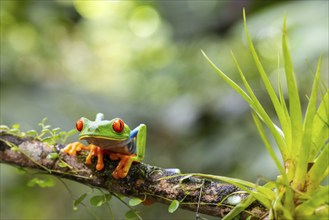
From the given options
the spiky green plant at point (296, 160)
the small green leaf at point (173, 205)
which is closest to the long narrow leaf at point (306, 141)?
the spiky green plant at point (296, 160)

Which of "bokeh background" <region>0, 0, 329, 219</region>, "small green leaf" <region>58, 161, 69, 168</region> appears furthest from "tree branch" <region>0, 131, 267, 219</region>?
"bokeh background" <region>0, 0, 329, 219</region>

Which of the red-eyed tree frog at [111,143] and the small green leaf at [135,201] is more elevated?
the red-eyed tree frog at [111,143]

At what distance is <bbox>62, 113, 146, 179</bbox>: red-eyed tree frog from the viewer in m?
1.11

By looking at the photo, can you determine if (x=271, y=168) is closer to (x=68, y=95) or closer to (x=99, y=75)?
(x=68, y=95)

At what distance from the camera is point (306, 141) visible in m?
0.87

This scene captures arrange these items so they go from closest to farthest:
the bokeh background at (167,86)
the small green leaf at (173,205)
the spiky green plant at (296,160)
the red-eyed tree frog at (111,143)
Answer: the spiky green plant at (296,160) → the small green leaf at (173,205) → the red-eyed tree frog at (111,143) → the bokeh background at (167,86)

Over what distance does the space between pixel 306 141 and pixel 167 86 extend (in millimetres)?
4608

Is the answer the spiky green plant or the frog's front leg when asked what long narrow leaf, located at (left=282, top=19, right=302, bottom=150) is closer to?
the spiky green plant

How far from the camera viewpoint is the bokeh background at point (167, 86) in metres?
3.49

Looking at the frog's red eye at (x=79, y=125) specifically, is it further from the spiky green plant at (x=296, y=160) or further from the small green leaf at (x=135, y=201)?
the spiky green plant at (x=296, y=160)

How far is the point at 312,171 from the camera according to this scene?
891mm

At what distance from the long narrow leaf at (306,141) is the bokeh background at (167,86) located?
2.08 metres

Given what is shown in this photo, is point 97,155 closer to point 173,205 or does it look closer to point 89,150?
point 89,150

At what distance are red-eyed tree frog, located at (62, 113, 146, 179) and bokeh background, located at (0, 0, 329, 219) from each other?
1.71m
